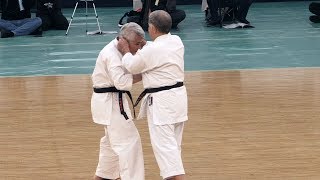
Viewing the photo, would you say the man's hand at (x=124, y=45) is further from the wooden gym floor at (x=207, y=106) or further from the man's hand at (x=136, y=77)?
the wooden gym floor at (x=207, y=106)

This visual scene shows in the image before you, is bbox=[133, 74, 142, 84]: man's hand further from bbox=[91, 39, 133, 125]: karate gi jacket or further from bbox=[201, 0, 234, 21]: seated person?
bbox=[201, 0, 234, 21]: seated person

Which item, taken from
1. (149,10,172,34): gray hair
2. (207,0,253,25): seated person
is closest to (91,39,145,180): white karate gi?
(149,10,172,34): gray hair

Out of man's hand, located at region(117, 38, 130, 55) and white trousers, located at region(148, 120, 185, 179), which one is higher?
man's hand, located at region(117, 38, 130, 55)

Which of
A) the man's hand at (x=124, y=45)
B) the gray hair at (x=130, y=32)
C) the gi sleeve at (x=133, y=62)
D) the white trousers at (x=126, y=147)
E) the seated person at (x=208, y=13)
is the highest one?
the gray hair at (x=130, y=32)

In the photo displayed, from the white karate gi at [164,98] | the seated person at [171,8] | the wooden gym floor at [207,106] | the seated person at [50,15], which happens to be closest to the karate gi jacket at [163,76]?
the white karate gi at [164,98]

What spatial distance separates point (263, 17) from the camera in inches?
717

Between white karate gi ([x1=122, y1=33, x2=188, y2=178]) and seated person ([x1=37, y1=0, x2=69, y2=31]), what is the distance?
33.5ft

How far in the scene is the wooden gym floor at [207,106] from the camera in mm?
8352

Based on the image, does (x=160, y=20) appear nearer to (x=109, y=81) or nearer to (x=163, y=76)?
(x=163, y=76)

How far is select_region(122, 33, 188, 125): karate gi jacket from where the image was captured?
6.94 meters

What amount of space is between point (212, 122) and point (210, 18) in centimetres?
745

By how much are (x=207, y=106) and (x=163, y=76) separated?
3.88 m

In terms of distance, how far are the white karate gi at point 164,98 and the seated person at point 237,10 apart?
984 centimetres

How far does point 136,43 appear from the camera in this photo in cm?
694
